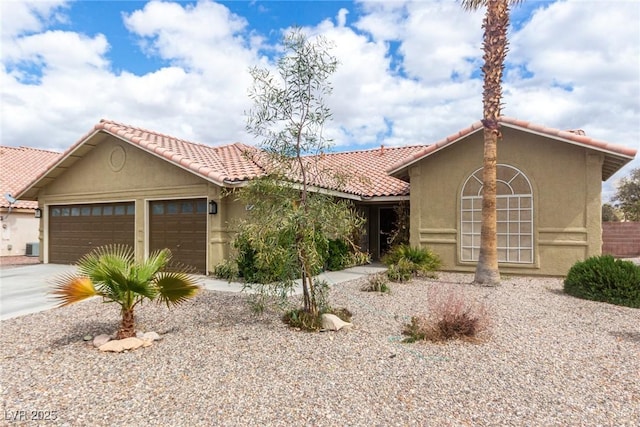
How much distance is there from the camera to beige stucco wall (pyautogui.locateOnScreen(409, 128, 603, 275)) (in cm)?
1206

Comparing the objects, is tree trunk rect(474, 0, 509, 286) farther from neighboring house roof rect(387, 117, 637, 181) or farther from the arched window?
the arched window

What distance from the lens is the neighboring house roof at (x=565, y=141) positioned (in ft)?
37.2

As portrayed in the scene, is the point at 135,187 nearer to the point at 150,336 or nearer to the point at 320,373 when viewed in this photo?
the point at 150,336

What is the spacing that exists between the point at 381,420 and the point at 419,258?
9.48 metres

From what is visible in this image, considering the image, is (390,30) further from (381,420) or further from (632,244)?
(632,244)

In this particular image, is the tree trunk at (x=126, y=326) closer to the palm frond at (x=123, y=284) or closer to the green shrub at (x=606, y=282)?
the palm frond at (x=123, y=284)

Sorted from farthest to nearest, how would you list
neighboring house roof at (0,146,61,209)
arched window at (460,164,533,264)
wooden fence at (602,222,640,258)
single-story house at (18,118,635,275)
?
neighboring house roof at (0,146,61,209) < wooden fence at (602,222,640,258) < arched window at (460,164,533,264) < single-story house at (18,118,635,275)

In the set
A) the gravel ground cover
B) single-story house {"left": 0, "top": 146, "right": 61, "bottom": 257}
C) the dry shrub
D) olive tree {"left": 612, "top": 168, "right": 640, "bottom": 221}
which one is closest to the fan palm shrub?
the gravel ground cover

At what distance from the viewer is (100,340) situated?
6.01 m

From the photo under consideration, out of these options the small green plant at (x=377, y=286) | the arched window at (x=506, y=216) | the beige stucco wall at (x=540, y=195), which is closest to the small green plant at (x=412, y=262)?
the beige stucco wall at (x=540, y=195)

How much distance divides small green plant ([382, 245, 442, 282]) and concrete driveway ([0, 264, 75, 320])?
871 cm

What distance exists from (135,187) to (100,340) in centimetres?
937

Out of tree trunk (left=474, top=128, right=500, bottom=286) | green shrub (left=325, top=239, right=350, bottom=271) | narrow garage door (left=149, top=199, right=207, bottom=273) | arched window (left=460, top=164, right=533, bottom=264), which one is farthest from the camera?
green shrub (left=325, top=239, right=350, bottom=271)

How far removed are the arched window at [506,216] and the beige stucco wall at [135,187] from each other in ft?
24.2
